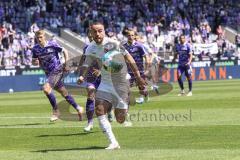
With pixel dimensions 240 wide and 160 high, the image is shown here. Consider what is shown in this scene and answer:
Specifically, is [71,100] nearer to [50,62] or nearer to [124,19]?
[50,62]

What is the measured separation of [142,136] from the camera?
49.8ft

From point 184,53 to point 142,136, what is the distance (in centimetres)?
1652

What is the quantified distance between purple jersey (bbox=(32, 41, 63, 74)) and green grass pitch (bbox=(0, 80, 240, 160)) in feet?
4.99

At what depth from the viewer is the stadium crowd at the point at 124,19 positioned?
4525cm

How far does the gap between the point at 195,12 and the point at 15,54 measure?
20.2 m

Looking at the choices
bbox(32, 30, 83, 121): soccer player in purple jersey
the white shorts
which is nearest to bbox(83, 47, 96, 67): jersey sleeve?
the white shorts

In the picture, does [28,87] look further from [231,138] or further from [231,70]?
[231,138]

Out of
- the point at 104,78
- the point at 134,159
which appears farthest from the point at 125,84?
the point at 134,159

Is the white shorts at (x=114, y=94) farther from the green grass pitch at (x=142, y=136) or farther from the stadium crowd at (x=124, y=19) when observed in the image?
the stadium crowd at (x=124, y=19)

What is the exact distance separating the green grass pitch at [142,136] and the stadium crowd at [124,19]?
21920mm

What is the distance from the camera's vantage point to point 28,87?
4294cm

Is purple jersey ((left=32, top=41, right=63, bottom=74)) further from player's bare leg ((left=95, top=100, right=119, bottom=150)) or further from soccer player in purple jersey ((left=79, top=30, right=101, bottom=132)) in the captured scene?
player's bare leg ((left=95, top=100, right=119, bottom=150))

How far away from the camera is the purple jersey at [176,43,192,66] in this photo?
1228 inches

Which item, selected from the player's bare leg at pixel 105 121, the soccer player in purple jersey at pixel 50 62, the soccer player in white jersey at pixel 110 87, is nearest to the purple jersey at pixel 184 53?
the soccer player in purple jersey at pixel 50 62
